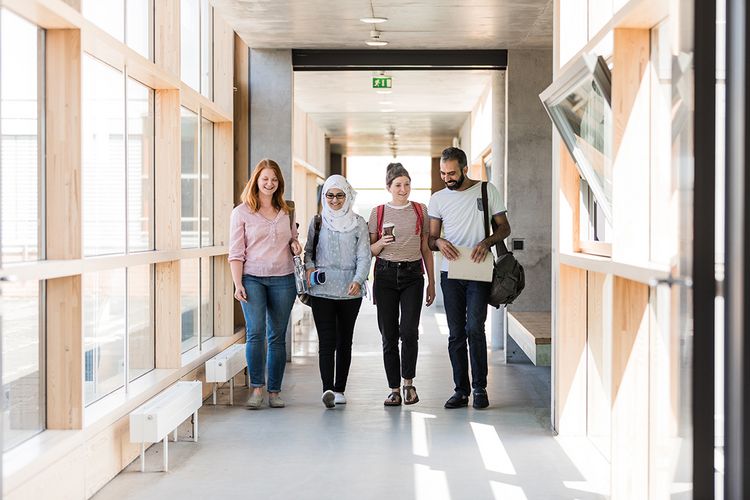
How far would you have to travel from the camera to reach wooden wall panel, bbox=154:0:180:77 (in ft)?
18.9

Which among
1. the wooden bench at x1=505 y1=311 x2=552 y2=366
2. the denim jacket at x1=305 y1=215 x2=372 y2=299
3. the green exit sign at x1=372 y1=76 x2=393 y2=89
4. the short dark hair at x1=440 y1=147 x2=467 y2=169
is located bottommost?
the wooden bench at x1=505 y1=311 x2=552 y2=366

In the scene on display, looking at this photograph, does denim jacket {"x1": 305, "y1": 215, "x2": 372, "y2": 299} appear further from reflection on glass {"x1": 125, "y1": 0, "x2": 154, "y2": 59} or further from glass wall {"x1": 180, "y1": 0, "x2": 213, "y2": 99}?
glass wall {"x1": 180, "y1": 0, "x2": 213, "y2": 99}

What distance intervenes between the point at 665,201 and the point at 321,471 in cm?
236

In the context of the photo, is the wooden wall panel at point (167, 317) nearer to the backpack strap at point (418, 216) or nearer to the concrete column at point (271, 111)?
the backpack strap at point (418, 216)

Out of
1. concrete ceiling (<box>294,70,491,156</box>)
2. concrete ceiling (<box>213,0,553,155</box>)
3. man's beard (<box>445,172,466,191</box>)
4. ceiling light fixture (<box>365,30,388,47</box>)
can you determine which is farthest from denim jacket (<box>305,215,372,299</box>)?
concrete ceiling (<box>294,70,491,156</box>)

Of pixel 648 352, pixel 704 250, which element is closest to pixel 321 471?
pixel 648 352

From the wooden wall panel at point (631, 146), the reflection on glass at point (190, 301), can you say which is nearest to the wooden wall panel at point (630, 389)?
the wooden wall panel at point (631, 146)

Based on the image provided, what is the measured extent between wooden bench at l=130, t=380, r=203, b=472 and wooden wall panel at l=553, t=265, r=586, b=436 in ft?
6.96

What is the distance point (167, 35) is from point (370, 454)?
284 cm

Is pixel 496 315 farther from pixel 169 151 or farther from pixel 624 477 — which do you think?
pixel 624 477

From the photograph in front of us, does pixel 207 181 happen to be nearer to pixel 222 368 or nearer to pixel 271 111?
pixel 271 111

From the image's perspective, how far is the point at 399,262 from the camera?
6.20 m

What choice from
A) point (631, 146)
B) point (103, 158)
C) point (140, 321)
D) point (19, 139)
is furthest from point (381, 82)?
point (19, 139)

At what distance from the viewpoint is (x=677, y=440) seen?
289 cm
